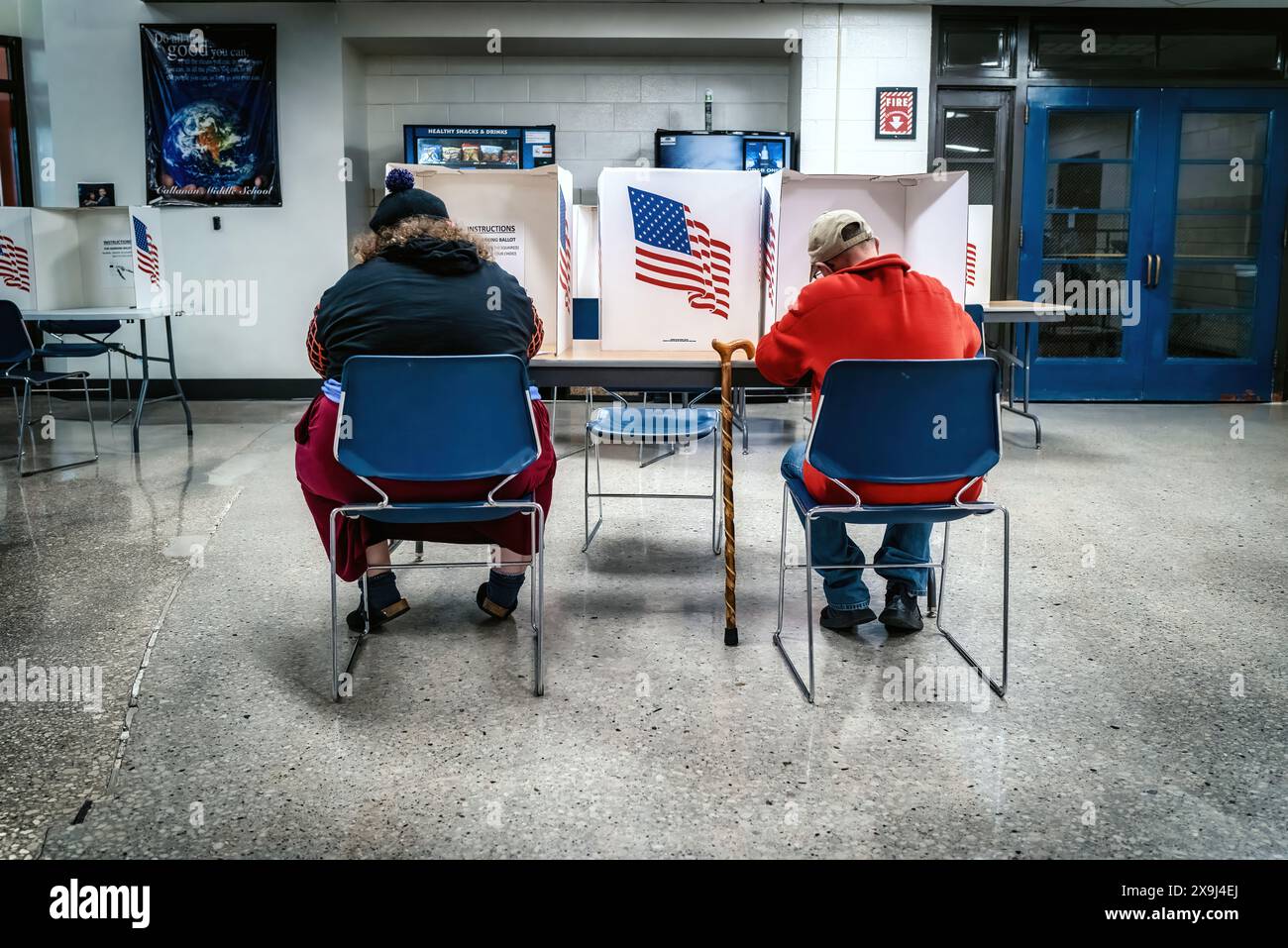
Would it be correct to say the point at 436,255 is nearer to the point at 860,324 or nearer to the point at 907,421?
the point at 860,324

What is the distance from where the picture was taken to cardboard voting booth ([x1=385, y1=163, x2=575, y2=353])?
10.1 ft

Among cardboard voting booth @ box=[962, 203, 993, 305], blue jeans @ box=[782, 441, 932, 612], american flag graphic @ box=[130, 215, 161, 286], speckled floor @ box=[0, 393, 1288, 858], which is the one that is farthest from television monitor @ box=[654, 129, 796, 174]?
blue jeans @ box=[782, 441, 932, 612]

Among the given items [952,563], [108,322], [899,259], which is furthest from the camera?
[108,322]

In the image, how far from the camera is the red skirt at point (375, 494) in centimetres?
229

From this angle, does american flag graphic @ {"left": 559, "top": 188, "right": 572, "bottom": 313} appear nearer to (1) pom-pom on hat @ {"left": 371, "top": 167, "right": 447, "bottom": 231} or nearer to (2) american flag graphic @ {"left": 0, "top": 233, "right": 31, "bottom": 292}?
(1) pom-pom on hat @ {"left": 371, "top": 167, "right": 447, "bottom": 231}

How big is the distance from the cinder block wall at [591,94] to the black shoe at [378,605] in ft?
16.5

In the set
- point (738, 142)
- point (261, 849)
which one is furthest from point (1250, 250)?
point (261, 849)

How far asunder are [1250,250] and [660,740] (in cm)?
680

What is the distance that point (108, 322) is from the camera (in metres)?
6.04

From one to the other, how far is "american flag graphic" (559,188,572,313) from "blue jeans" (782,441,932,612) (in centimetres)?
94

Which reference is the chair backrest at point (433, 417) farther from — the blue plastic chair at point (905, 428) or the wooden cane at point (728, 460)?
the blue plastic chair at point (905, 428)

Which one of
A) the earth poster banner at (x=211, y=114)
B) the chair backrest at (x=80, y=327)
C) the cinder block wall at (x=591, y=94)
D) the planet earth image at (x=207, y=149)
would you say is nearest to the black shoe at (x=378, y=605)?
the chair backrest at (x=80, y=327)

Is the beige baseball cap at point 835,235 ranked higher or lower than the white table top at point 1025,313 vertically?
higher
